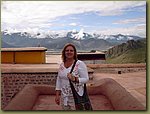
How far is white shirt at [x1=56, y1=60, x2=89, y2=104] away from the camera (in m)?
1.83

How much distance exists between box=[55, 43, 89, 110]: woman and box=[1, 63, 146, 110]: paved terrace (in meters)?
0.07

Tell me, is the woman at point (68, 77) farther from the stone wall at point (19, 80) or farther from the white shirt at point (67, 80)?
the stone wall at point (19, 80)

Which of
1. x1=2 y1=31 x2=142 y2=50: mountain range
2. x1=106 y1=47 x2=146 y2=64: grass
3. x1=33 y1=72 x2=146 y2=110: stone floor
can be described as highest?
x1=2 y1=31 x2=142 y2=50: mountain range

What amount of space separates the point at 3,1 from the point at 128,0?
2.77 ft

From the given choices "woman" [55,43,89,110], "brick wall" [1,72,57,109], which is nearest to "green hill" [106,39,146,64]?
"woman" [55,43,89,110]

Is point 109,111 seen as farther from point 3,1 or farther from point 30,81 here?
point 3,1

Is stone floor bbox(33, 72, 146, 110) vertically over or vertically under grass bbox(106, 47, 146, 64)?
under

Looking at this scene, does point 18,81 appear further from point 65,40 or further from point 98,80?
point 98,80

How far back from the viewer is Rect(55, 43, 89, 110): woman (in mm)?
1834

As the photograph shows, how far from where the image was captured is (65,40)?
76.7 inches

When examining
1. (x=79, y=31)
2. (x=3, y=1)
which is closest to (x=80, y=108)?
(x=79, y=31)

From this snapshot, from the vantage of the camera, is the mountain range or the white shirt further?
the mountain range

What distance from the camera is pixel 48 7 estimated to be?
6.46 feet

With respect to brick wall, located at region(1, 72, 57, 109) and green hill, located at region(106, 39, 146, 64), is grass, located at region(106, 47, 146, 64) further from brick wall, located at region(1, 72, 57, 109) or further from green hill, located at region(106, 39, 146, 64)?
brick wall, located at region(1, 72, 57, 109)
